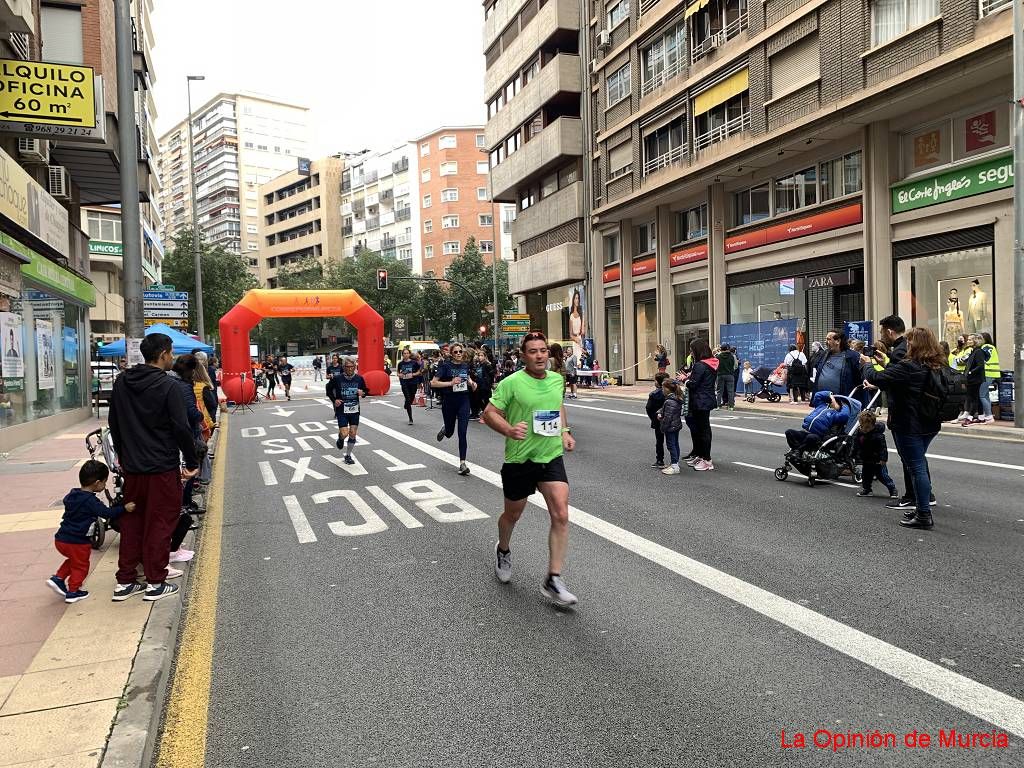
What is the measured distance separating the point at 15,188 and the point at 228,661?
1321 cm

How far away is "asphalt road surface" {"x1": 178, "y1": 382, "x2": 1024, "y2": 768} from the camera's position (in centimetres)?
333

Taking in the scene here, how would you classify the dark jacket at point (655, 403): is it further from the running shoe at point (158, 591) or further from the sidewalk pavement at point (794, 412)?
the running shoe at point (158, 591)

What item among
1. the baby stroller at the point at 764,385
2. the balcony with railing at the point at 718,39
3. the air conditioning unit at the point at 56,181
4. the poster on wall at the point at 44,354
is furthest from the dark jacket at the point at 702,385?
the balcony with railing at the point at 718,39

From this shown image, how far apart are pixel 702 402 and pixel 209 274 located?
40565mm

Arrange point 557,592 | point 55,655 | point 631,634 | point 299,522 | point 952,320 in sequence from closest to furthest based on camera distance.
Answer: point 55,655 < point 631,634 < point 557,592 < point 299,522 < point 952,320

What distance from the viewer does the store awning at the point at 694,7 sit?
90.8 ft

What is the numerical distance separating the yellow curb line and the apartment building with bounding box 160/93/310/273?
369ft

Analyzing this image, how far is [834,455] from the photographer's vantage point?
880 centimetres

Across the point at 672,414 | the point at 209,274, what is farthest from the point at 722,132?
the point at 209,274

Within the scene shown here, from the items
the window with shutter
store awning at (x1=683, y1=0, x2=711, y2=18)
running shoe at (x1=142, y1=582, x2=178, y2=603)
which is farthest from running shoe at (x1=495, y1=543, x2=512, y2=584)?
store awning at (x1=683, y1=0, x2=711, y2=18)

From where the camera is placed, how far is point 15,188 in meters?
14.2

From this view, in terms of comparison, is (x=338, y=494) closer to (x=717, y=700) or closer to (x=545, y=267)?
(x=717, y=700)

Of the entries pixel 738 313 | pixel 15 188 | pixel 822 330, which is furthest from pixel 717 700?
pixel 738 313

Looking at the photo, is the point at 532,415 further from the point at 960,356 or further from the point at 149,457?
the point at 960,356
